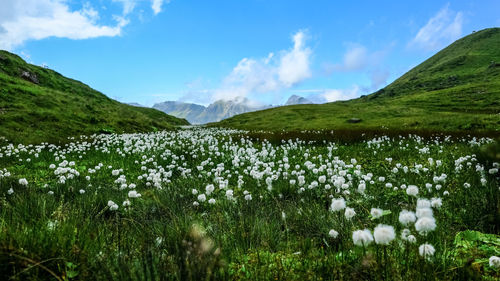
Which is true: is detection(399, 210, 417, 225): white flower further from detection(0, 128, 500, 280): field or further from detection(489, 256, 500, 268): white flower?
detection(489, 256, 500, 268): white flower

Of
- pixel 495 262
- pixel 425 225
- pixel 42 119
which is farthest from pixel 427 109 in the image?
pixel 425 225

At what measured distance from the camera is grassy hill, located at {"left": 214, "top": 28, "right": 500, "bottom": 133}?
1385 inches

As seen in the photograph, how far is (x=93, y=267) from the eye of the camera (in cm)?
268

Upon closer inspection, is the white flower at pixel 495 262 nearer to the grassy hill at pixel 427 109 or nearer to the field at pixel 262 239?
the field at pixel 262 239

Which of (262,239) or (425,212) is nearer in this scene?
(425,212)

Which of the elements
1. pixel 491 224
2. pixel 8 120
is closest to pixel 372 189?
pixel 491 224

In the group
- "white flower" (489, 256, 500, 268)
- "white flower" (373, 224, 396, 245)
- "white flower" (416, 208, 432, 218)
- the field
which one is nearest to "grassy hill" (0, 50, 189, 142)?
the field

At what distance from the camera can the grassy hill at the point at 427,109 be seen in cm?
3519

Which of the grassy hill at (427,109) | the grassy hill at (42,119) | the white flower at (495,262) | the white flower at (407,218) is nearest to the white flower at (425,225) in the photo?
the white flower at (407,218)

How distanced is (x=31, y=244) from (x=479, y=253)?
467 cm

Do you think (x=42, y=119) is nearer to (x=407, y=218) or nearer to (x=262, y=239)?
(x=262, y=239)

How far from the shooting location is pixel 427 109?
72.1 metres

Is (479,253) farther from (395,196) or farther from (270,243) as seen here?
(395,196)

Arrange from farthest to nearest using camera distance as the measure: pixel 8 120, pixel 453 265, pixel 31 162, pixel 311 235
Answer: pixel 8 120
pixel 31 162
pixel 311 235
pixel 453 265
